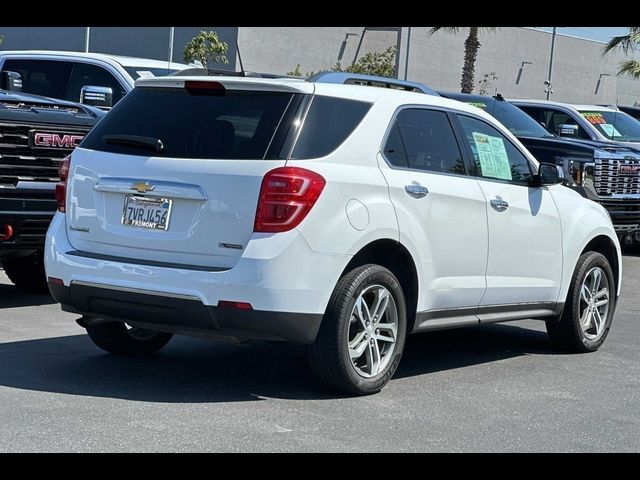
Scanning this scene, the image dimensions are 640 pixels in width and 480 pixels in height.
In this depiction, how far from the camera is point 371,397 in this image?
6781 millimetres

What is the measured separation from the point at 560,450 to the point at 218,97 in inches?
106

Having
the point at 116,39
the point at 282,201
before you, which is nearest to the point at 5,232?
the point at 282,201

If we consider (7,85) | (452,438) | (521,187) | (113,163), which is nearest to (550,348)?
(521,187)

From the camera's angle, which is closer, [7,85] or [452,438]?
[452,438]

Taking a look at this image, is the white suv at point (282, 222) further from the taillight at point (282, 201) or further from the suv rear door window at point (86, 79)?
the suv rear door window at point (86, 79)

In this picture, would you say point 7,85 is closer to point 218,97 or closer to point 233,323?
point 218,97

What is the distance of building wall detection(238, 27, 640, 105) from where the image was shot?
5284cm

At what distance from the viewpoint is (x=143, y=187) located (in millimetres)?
6555

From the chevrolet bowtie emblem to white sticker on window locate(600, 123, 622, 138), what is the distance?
470 inches

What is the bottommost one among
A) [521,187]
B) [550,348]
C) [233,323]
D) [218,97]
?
[550,348]

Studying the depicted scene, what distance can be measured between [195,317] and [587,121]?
12.0 metres

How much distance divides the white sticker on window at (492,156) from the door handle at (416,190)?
0.82 meters

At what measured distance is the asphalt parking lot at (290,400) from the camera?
569 centimetres
